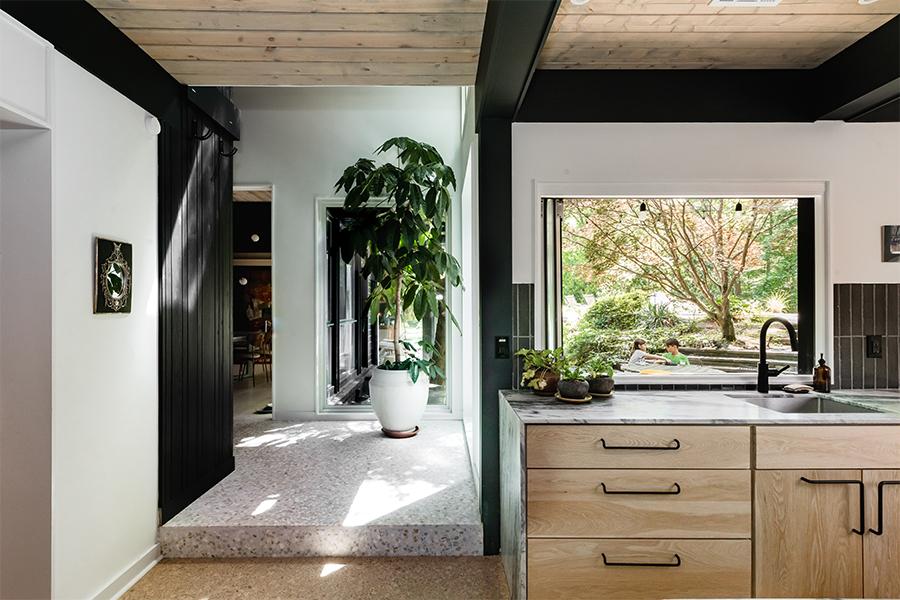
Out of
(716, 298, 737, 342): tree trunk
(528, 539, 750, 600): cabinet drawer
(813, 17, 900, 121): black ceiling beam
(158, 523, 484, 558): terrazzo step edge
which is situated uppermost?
(813, 17, 900, 121): black ceiling beam

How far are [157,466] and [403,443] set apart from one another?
5.76 ft

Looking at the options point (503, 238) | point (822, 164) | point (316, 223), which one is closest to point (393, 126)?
point (316, 223)

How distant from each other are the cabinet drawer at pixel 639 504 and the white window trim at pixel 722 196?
2.47ft

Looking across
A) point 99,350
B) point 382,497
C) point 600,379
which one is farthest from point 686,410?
point 99,350

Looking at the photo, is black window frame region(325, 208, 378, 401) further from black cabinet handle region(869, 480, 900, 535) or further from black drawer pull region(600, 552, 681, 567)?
black cabinet handle region(869, 480, 900, 535)

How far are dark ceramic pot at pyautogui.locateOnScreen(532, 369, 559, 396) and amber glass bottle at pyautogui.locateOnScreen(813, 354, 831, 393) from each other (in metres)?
1.32

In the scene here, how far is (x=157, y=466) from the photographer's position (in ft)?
7.83

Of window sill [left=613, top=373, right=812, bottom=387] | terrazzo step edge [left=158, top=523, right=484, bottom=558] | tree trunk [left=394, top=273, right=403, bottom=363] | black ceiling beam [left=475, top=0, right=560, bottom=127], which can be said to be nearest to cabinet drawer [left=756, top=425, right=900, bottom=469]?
window sill [left=613, top=373, right=812, bottom=387]

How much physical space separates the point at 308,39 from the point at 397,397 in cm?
252

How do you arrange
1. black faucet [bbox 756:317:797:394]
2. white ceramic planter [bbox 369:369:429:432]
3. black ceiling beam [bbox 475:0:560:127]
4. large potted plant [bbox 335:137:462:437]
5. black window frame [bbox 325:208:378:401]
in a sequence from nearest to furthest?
black ceiling beam [bbox 475:0:560:127]
black faucet [bbox 756:317:797:394]
large potted plant [bbox 335:137:462:437]
white ceramic planter [bbox 369:369:429:432]
black window frame [bbox 325:208:378:401]

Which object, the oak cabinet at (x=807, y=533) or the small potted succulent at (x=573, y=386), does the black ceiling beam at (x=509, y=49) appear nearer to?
the small potted succulent at (x=573, y=386)

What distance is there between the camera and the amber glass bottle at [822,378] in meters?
2.34

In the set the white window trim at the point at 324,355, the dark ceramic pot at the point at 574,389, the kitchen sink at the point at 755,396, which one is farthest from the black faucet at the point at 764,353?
the white window trim at the point at 324,355

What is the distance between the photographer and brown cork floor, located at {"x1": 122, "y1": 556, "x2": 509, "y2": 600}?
211cm
